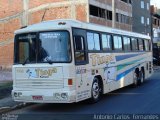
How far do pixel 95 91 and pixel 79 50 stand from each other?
1922 mm

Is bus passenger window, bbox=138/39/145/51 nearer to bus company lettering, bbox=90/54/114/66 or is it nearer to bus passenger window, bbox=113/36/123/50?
bus passenger window, bbox=113/36/123/50

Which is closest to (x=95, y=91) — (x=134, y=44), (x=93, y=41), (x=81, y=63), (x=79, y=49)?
(x=81, y=63)

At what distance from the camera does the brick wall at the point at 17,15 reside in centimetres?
4344

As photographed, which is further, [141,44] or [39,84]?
[141,44]

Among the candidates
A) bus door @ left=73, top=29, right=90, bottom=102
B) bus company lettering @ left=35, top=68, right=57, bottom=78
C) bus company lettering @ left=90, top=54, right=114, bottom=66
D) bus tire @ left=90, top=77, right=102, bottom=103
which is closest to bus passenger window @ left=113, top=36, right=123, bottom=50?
bus company lettering @ left=90, top=54, right=114, bottom=66

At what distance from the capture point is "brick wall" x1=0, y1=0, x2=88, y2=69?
1710 inches

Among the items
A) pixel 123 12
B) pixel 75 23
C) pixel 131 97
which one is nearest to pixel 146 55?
pixel 131 97

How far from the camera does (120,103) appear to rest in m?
13.9

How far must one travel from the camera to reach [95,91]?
14.0 meters

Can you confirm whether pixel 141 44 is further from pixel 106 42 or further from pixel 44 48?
pixel 44 48

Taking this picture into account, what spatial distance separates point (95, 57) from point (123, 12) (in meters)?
43.0

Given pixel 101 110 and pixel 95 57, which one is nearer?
pixel 101 110

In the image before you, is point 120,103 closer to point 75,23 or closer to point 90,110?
point 90,110

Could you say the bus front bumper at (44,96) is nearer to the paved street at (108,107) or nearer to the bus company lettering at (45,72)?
the paved street at (108,107)
